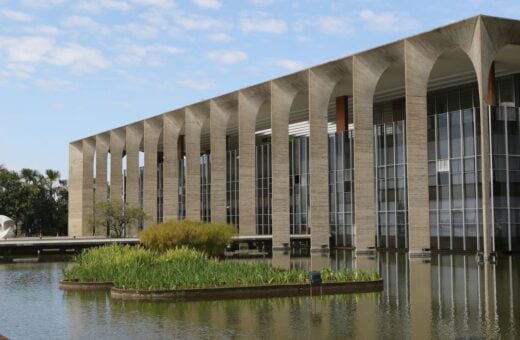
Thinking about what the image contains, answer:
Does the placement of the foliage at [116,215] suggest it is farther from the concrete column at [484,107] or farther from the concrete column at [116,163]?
the concrete column at [484,107]

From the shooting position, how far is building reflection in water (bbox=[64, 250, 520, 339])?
13.7 meters

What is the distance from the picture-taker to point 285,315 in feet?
52.4

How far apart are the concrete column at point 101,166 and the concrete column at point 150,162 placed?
1003cm

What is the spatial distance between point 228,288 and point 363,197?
2560cm

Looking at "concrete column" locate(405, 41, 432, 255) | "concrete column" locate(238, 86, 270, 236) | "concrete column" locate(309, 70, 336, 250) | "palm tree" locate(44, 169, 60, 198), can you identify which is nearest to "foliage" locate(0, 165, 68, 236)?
"palm tree" locate(44, 169, 60, 198)

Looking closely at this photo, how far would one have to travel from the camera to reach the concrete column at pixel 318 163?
4809cm

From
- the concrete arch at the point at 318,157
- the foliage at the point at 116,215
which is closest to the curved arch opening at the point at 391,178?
the concrete arch at the point at 318,157

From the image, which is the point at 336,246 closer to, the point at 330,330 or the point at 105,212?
the point at 105,212

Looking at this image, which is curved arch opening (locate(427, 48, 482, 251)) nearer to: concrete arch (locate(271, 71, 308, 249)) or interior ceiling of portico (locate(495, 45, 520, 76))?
interior ceiling of portico (locate(495, 45, 520, 76))

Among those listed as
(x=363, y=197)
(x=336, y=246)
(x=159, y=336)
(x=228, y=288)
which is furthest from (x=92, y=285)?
(x=336, y=246)

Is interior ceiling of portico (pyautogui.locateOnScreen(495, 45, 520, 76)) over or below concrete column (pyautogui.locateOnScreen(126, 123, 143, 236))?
over

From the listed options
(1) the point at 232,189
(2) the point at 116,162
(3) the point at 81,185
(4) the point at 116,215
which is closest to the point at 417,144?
(1) the point at 232,189

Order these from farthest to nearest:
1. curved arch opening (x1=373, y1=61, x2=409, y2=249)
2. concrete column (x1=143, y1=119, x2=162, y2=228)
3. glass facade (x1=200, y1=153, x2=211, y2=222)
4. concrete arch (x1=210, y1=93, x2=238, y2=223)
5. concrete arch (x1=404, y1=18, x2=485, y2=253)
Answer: glass facade (x1=200, y1=153, x2=211, y2=222) < concrete column (x1=143, y1=119, x2=162, y2=228) < concrete arch (x1=210, y1=93, x2=238, y2=223) < curved arch opening (x1=373, y1=61, x2=409, y2=249) < concrete arch (x1=404, y1=18, x2=485, y2=253)

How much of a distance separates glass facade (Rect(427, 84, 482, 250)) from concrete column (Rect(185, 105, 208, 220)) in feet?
79.5
